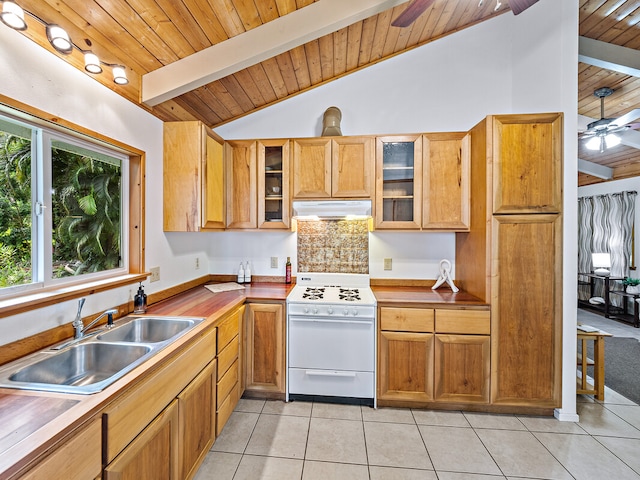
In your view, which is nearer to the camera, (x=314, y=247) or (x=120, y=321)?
(x=120, y=321)

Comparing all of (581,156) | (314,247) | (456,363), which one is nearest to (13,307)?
(314,247)

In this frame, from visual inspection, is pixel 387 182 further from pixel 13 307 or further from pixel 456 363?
pixel 13 307

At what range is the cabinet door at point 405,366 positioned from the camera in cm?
225

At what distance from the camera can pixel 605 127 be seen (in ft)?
10.6

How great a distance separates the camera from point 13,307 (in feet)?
3.98

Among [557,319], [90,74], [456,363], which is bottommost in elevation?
[456,363]

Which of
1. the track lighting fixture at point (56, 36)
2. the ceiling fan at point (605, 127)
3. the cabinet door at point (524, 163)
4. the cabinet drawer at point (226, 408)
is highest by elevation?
the ceiling fan at point (605, 127)

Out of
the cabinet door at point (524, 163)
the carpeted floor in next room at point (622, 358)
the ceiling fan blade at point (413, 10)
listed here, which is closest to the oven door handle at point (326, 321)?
the cabinet door at point (524, 163)

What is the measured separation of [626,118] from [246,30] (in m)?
3.91

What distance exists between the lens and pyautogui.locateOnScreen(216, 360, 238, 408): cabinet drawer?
1.89m

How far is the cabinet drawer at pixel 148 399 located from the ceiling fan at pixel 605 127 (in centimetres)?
452

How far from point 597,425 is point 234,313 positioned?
2.75 m

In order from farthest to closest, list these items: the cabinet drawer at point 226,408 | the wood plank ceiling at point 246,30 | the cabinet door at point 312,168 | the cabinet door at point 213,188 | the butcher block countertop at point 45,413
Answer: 1. the cabinet door at point 312,168
2. the cabinet door at point 213,188
3. the cabinet drawer at point 226,408
4. the wood plank ceiling at point 246,30
5. the butcher block countertop at point 45,413

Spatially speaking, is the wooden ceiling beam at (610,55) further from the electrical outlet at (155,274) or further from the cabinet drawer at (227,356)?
the electrical outlet at (155,274)
